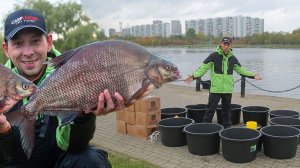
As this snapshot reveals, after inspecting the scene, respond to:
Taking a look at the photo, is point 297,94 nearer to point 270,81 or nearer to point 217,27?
point 270,81

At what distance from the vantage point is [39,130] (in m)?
3.15

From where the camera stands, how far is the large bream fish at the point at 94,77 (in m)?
2.30

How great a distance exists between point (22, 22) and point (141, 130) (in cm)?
502

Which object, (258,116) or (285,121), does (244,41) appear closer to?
(258,116)

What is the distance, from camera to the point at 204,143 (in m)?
6.32

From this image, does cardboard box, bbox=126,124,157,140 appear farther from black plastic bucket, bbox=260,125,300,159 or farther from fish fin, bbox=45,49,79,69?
fish fin, bbox=45,49,79,69

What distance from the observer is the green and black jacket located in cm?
283

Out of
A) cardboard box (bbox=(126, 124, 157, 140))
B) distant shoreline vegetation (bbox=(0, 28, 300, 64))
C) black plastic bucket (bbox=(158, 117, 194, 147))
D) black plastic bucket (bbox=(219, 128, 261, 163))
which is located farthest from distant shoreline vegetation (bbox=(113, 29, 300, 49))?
black plastic bucket (bbox=(219, 128, 261, 163))

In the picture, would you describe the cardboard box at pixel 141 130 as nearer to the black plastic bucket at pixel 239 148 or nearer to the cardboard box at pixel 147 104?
the cardboard box at pixel 147 104

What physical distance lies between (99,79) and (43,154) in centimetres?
127

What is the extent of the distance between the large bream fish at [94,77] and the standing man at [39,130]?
490mm

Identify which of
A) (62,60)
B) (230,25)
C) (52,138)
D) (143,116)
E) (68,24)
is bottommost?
(143,116)

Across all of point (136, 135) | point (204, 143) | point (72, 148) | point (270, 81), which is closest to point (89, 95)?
point (72, 148)

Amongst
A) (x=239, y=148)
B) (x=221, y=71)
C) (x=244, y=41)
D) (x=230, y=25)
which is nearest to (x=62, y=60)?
(x=239, y=148)
